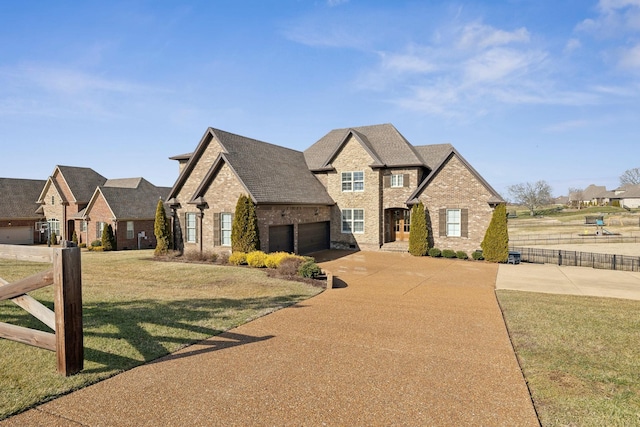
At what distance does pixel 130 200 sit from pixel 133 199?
0.40 metres

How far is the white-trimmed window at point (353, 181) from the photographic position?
27547mm

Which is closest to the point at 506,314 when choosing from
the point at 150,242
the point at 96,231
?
the point at 150,242

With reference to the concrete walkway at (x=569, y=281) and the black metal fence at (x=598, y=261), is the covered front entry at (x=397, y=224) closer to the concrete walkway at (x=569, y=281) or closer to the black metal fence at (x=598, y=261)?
the black metal fence at (x=598, y=261)

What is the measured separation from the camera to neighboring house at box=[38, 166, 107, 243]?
1439 inches

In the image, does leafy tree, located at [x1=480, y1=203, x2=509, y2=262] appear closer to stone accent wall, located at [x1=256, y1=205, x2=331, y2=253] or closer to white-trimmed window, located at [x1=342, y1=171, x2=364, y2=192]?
white-trimmed window, located at [x1=342, y1=171, x2=364, y2=192]

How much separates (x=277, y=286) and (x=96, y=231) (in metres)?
26.7

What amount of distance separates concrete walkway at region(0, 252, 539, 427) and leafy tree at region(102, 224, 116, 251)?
26481 mm

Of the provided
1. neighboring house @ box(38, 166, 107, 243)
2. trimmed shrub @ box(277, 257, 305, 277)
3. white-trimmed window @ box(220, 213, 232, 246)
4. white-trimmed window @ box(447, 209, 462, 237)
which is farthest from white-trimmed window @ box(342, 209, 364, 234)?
neighboring house @ box(38, 166, 107, 243)

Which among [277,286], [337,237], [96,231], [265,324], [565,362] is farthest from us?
[96,231]

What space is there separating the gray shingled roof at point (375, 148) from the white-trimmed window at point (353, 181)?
1.40 m

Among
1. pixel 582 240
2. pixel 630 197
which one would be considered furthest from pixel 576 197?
pixel 582 240

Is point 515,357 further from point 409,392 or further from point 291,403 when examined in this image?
point 291,403

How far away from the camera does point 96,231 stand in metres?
33.0

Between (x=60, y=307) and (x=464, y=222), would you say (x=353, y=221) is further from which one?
(x=60, y=307)
